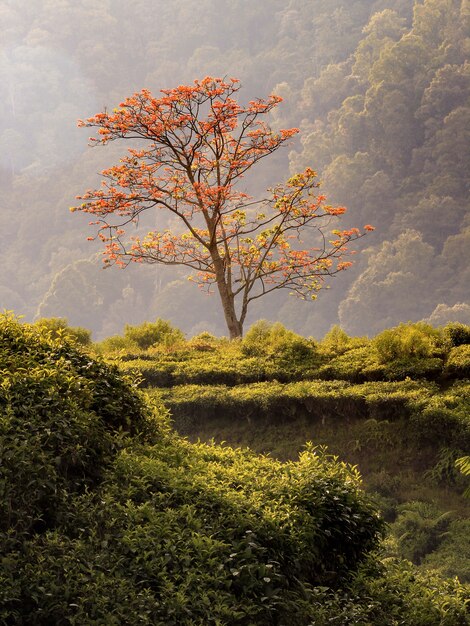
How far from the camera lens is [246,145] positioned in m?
15.2

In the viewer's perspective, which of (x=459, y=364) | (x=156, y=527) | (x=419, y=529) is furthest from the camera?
(x=459, y=364)

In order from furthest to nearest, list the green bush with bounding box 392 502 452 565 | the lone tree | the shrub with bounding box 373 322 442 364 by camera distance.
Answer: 1. the lone tree
2. the shrub with bounding box 373 322 442 364
3. the green bush with bounding box 392 502 452 565

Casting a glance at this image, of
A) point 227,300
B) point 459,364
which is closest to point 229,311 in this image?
point 227,300

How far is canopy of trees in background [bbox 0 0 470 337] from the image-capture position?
49.3 metres

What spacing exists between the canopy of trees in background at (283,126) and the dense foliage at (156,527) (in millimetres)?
41056

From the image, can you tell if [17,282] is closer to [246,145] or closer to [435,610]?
[246,145]

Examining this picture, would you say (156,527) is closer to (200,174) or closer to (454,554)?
(454,554)

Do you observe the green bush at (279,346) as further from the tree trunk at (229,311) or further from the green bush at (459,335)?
the green bush at (459,335)

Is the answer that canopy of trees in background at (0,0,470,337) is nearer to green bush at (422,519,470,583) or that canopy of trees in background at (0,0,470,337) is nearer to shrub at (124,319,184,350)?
shrub at (124,319,184,350)

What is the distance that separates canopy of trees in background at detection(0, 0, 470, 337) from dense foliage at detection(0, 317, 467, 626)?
41056 mm

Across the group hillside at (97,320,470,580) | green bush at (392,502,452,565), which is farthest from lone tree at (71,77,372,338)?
green bush at (392,502,452,565)

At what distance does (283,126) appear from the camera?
2758 inches

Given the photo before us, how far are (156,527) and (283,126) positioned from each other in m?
68.2

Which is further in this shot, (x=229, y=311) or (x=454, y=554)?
A: (x=229, y=311)
